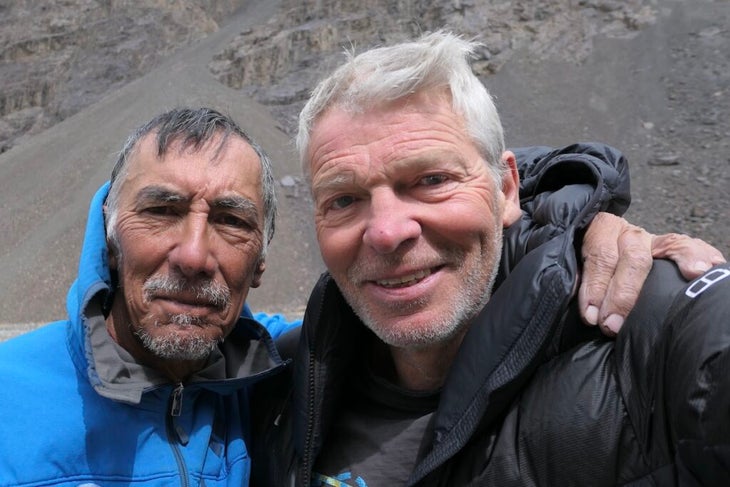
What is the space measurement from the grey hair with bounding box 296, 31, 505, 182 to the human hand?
1.79ft

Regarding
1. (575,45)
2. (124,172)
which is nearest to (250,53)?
(575,45)

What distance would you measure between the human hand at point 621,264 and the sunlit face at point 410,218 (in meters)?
0.39

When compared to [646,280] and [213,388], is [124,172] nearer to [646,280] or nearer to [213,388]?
[213,388]

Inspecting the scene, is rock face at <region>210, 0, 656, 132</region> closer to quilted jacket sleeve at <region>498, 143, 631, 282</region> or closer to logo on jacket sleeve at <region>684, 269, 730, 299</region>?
quilted jacket sleeve at <region>498, 143, 631, 282</region>

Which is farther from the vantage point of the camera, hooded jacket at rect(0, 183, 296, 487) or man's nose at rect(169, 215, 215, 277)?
man's nose at rect(169, 215, 215, 277)

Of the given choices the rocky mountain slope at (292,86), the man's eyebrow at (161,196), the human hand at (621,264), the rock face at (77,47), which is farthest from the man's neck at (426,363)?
the rock face at (77,47)

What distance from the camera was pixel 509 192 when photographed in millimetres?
2469

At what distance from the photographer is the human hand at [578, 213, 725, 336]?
1.70 m

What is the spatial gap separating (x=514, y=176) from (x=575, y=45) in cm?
3080

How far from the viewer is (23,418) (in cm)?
223

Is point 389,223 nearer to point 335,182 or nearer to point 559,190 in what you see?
point 335,182

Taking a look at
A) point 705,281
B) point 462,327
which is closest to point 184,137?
point 462,327

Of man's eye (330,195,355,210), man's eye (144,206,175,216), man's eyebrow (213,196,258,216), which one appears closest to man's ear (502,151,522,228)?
man's eye (330,195,355,210)

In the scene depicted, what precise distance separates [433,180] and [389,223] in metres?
0.27
